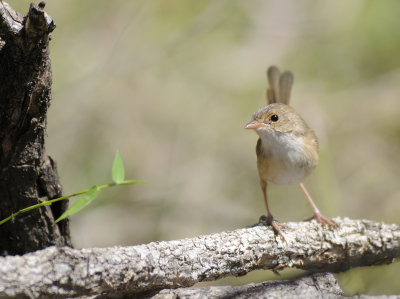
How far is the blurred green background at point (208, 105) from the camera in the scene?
19.7 feet

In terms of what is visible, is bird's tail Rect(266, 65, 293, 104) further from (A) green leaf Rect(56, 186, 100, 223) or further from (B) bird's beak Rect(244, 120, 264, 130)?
(A) green leaf Rect(56, 186, 100, 223)

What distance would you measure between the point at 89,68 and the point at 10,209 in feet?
12.7

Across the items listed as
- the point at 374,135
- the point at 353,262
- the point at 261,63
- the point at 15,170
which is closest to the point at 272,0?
the point at 261,63

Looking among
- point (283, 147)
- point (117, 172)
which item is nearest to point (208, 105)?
point (283, 147)

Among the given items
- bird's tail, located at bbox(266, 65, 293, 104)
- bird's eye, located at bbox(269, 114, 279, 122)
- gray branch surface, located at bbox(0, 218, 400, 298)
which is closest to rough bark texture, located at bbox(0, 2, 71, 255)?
gray branch surface, located at bbox(0, 218, 400, 298)

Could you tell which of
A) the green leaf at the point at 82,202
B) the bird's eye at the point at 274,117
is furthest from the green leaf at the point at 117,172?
the bird's eye at the point at 274,117

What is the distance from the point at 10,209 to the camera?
3010 mm

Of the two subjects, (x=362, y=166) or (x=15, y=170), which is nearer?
(x=15, y=170)

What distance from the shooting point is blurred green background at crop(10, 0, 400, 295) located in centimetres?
600

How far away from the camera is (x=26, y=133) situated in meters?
2.83

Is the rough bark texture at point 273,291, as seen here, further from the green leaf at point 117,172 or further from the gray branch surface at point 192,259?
the green leaf at point 117,172

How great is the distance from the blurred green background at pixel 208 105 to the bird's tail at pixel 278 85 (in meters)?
1.20

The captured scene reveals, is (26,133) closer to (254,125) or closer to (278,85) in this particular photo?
(254,125)

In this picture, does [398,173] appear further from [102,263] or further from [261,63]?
[102,263]
